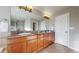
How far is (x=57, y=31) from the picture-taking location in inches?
86.4

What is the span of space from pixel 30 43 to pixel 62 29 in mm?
657

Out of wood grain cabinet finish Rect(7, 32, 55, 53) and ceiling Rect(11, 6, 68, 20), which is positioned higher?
ceiling Rect(11, 6, 68, 20)

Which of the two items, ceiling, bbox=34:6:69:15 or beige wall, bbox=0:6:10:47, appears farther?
ceiling, bbox=34:6:69:15

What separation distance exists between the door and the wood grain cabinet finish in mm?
96

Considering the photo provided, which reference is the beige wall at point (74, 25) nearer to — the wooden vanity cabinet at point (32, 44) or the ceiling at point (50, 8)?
the ceiling at point (50, 8)

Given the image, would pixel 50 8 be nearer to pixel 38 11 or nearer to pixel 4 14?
pixel 38 11

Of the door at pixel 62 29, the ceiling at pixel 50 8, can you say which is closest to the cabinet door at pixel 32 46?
the door at pixel 62 29

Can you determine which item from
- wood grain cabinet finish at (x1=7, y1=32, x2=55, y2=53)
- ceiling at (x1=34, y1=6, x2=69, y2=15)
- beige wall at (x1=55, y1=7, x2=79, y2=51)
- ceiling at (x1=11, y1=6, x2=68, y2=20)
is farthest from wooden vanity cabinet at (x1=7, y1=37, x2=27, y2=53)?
beige wall at (x1=55, y1=7, x2=79, y2=51)

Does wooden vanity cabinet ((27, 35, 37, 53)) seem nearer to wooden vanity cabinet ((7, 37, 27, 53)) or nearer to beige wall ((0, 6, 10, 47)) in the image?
wooden vanity cabinet ((7, 37, 27, 53))

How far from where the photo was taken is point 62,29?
7.21 feet

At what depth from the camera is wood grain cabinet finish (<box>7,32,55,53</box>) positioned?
2.04 metres

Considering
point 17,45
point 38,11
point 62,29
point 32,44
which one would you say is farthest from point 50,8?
point 17,45
